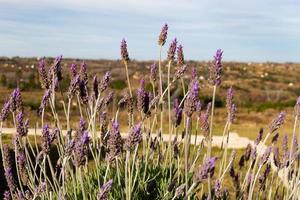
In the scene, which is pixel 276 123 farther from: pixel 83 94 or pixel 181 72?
pixel 83 94

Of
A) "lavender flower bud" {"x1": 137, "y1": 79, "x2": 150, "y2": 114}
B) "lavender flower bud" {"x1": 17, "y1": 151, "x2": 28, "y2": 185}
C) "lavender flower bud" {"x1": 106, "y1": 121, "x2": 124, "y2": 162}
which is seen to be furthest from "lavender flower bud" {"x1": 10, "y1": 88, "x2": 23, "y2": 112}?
"lavender flower bud" {"x1": 106, "y1": 121, "x2": 124, "y2": 162}

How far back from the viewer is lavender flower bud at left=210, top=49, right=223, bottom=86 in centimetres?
273

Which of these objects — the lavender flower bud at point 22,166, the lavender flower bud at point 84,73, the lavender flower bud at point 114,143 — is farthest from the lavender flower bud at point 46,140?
the lavender flower bud at point 84,73

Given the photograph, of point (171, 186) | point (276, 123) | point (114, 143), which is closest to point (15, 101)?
point (114, 143)

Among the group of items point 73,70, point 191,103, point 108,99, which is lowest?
point 108,99

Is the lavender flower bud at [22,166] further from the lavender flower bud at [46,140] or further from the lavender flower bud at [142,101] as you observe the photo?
the lavender flower bud at [142,101]

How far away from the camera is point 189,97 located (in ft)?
8.19

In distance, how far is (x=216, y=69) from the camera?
9.05 ft

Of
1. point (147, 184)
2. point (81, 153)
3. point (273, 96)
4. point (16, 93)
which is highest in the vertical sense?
point (16, 93)

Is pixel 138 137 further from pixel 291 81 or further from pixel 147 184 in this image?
pixel 291 81

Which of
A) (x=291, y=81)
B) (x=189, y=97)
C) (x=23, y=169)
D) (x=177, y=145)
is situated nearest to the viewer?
(x=189, y=97)

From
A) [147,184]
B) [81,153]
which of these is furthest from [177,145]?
[81,153]

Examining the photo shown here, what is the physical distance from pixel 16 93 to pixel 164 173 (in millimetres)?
1070

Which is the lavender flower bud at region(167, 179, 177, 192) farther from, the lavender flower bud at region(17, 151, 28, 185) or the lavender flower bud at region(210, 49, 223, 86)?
the lavender flower bud at region(17, 151, 28, 185)
